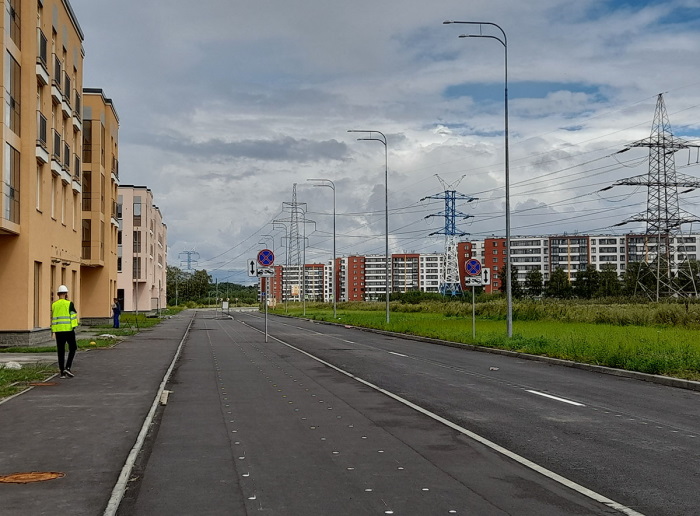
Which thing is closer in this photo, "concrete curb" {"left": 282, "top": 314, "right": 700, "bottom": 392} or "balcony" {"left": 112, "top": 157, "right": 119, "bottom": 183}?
"concrete curb" {"left": 282, "top": 314, "right": 700, "bottom": 392}

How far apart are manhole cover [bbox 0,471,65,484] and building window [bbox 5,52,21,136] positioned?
21.0m

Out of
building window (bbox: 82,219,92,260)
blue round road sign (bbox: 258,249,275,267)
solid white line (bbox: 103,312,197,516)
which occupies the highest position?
building window (bbox: 82,219,92,260)

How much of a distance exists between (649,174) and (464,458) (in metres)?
47.2

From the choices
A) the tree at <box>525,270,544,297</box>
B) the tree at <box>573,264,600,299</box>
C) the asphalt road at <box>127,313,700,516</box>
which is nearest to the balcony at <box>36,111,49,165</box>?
the asphalt road at <box>127,313,700,516</box>

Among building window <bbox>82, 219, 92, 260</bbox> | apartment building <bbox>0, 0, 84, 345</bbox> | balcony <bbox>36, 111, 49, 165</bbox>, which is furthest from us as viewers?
building window <bbox>82, 219, 92, 260</bbox>

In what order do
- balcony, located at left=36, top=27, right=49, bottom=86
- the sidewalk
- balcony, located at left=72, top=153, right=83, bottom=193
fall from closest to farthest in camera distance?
the sidewalk < balcony, located at left=36, top=27, right=49, bottom=86 < balcony, located at left=72, top=153, right=83, bottom=193

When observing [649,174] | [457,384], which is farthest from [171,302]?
[457,384]

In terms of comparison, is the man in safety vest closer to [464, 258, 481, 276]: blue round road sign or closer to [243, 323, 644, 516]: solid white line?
[243, 323, 644, 516]: solid white line

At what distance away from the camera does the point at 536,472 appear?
24.7 feet

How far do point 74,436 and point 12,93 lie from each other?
21091mm

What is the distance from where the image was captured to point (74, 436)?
31.2 feet

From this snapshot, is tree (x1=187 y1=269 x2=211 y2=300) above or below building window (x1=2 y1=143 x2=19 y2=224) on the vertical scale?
below

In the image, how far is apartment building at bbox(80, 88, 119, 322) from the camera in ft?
163

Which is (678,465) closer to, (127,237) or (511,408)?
(511,408)
